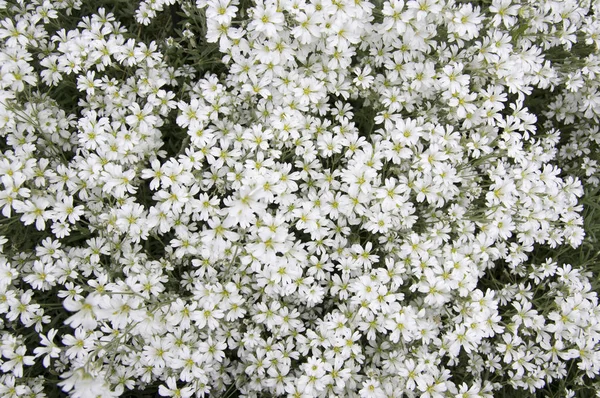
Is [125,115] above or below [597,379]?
above

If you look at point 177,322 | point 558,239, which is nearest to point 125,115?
point 177,322

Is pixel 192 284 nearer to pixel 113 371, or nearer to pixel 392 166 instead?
pixel 113 371

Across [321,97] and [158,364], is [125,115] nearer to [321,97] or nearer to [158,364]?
[321,97]

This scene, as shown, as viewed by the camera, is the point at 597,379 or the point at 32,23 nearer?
the point at 32,23

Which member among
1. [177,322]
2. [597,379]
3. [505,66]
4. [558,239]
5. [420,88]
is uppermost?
[505,66]

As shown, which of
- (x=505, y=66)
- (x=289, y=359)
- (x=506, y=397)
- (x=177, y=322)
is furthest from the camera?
(x=506, y=397)

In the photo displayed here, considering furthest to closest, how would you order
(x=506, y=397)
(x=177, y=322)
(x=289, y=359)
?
1. (x=506, y=397)
2. (x=289, y=359)
3. (x=177, y=322)
